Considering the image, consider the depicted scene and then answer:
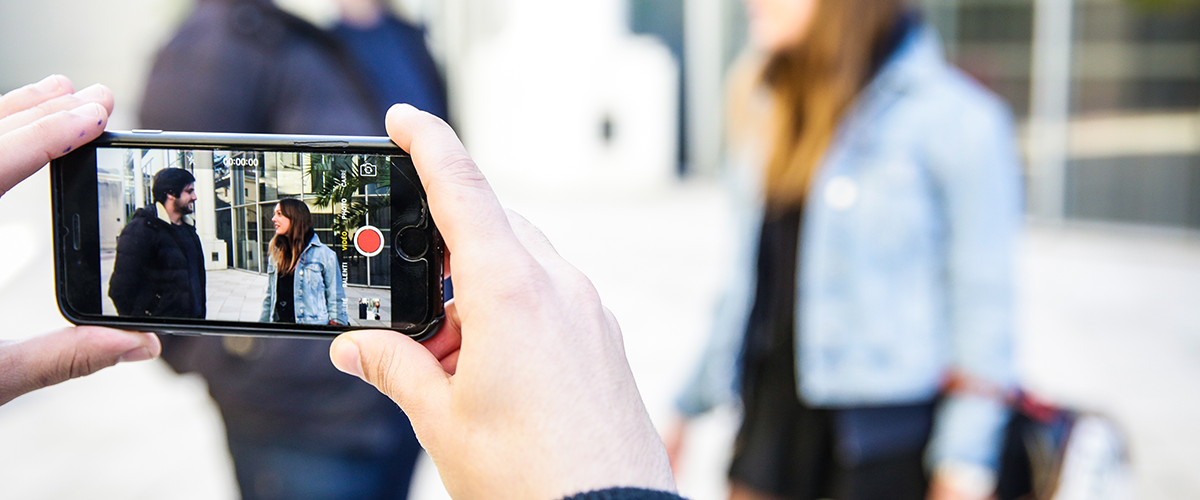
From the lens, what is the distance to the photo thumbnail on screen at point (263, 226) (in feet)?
3.49

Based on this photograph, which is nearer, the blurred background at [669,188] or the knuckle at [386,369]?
the knuckle at [386,369]

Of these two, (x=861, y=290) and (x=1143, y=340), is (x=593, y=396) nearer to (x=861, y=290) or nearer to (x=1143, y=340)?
(x=861, y=290)

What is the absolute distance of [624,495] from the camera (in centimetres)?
77

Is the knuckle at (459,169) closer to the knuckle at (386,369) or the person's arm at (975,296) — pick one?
the knuckle at (386,369)

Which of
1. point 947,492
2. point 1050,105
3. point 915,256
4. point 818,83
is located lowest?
point 947,492

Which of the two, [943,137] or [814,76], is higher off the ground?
[814,76]

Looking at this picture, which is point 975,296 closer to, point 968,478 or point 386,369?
point 968,478

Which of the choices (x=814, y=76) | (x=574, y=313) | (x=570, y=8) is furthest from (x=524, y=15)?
(x=574, y=313)

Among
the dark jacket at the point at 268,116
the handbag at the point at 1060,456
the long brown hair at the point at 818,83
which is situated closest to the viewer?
the dark jacket at the point at 268,116

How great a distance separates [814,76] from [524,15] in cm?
794

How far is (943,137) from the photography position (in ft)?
6.26

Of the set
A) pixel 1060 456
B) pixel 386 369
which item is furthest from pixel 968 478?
pixel 386 369

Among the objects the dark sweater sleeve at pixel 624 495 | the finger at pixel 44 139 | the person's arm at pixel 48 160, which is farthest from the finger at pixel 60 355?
the dark sweater sleeve at pixel 624 495

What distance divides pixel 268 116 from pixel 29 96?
0.63 meters
